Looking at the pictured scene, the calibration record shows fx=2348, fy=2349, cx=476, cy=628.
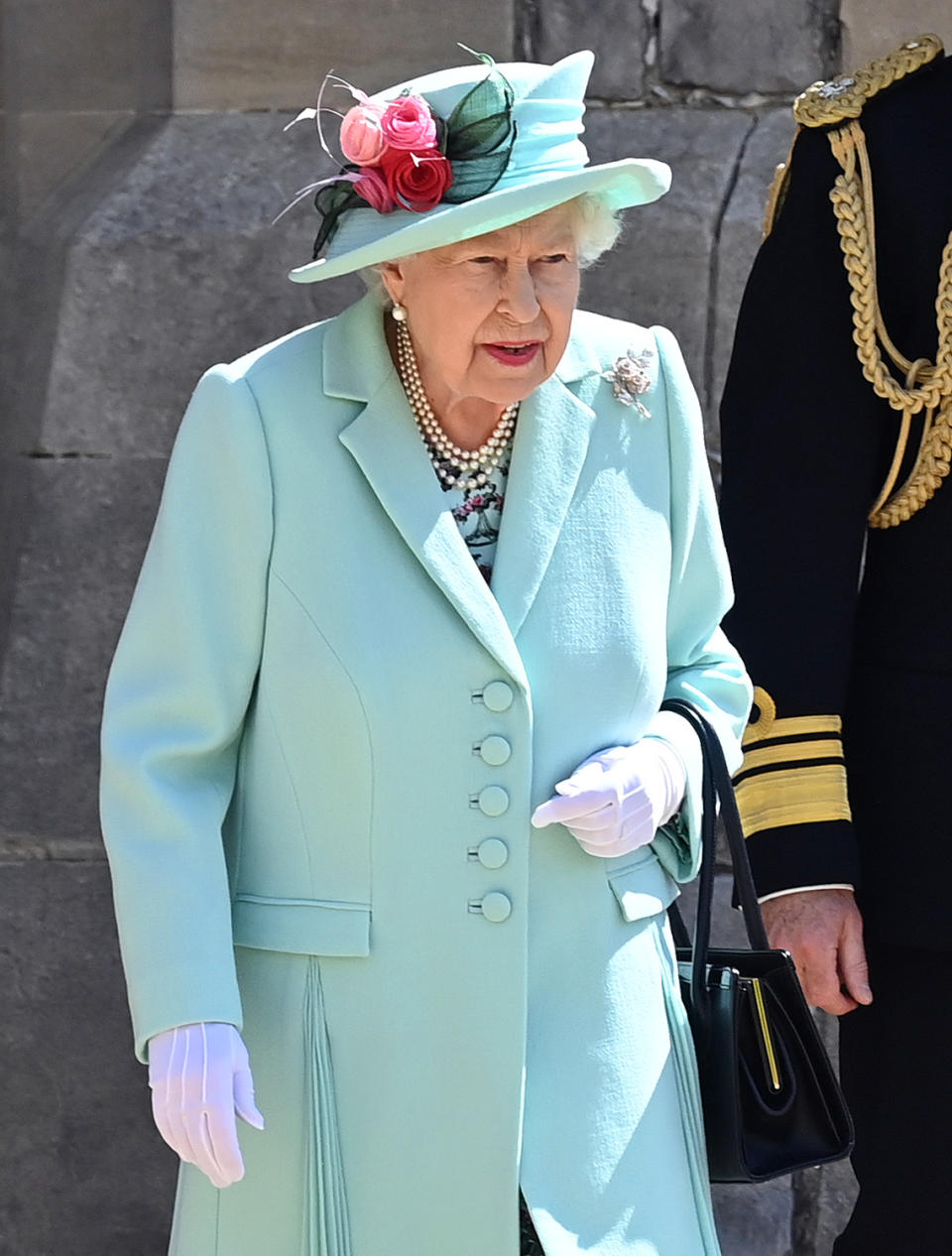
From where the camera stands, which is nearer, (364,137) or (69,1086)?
(364,137)

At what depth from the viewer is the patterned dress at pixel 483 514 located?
2553 mm

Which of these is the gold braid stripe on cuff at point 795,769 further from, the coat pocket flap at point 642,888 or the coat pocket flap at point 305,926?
the coat pocket flap at point 305,926

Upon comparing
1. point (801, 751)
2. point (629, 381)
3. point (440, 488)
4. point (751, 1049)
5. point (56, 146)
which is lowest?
point (751, 1049)

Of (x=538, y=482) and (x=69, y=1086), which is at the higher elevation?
(x=538, y=482)

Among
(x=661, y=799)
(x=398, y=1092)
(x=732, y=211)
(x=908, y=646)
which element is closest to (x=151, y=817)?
(x=398, y=1092)

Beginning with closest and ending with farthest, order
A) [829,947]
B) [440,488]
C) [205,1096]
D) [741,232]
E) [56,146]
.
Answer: [205,1096], [440,488], [829,947], [741,232], [56,146]

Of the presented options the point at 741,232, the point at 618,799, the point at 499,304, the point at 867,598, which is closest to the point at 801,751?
the point at 867,598

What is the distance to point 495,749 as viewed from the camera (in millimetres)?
2445

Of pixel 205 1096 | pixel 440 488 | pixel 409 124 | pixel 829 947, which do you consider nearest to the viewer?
pixel 205 1096

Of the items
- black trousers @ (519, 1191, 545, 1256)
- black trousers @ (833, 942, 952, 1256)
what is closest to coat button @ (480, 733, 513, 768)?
black trousers @ (519, 1191, 545, 1256)

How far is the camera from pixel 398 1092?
2.45 metres

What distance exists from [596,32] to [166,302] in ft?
2.82

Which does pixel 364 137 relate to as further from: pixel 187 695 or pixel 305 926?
pixel 305 926

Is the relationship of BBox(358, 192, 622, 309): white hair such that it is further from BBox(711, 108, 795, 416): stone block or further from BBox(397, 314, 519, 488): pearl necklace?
BBox(711, 108, 795, 416): stone block
